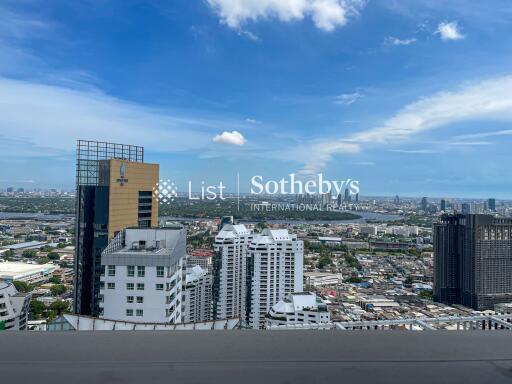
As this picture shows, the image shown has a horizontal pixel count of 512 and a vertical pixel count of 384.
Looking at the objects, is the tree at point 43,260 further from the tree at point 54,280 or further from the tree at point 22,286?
the tree at point 22,286

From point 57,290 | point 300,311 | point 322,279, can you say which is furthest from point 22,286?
point 322,279

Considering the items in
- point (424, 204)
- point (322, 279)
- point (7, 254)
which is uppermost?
point (424, 204)

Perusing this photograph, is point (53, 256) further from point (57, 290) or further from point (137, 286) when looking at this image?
point (137, 286)

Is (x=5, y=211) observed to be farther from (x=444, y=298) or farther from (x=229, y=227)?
(x=444, y=298)

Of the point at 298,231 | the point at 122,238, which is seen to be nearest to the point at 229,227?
the point at 122,238

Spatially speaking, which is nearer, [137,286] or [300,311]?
[137,286]

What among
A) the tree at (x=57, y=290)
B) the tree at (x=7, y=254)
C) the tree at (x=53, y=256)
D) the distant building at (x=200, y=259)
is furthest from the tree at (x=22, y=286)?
the distant building at (x=200, y=259)
